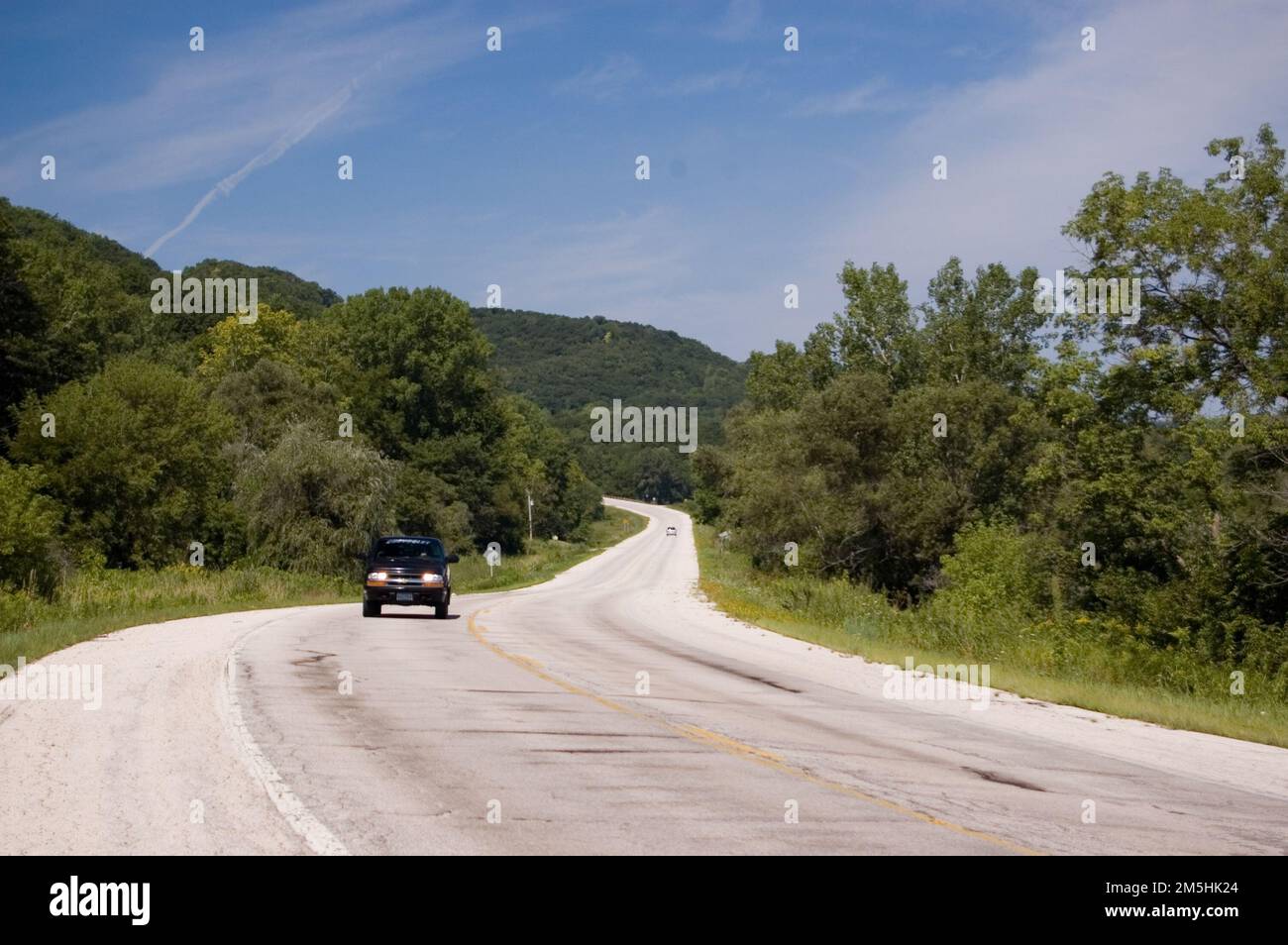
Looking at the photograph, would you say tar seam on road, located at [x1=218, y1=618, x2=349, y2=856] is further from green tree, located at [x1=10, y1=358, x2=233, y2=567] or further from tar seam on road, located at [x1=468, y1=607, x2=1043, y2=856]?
green tree, located at [x1=10, y1=358, x2=233, y2=567]

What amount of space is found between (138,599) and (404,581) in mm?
8322

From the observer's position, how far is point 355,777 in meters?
8.93

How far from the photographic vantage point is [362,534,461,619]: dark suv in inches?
1106

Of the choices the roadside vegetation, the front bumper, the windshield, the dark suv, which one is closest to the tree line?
the windshield

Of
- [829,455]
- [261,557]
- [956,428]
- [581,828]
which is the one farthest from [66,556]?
[581,828]

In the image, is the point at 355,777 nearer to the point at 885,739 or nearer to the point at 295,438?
the point at 885,739

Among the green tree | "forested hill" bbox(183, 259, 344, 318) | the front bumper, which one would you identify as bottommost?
the front bumper

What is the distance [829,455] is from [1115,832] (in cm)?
4738

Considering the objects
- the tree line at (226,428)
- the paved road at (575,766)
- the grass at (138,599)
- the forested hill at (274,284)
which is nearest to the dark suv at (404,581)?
the grass at (138,599)

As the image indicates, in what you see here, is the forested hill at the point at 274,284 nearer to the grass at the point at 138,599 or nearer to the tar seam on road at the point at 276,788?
the grass at the point at 138,599

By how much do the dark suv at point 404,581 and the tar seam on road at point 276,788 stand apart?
1471 cm

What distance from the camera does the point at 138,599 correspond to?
31.1 meters

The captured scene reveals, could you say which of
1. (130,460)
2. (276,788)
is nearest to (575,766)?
(276,788)

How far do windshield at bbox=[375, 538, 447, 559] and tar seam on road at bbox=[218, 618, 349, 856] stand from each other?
16.0 m
